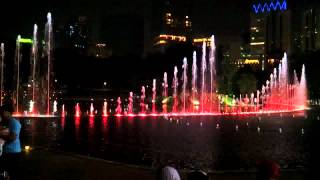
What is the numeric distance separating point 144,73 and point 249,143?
242 ft

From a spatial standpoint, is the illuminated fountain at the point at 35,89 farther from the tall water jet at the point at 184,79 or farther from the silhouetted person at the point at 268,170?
the silhouetted person at the point at 268,170

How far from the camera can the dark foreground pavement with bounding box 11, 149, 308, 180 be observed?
12953mm

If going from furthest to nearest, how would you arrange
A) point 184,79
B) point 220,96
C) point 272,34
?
point 272,34 < point 184,79 < point 220,96

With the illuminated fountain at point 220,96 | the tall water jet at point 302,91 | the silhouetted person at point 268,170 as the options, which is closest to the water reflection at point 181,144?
the silhouetted person at point 268,170

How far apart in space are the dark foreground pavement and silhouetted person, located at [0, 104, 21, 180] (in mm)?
2624

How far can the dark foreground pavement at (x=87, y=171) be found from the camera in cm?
1295

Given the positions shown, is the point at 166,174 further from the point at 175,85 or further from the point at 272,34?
Answer: the point at 272,34

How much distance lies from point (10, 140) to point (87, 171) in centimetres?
421

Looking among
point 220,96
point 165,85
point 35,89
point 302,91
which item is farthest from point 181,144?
point 302,91

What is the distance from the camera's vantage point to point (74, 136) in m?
25.9

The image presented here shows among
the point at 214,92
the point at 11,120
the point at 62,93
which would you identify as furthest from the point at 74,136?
the point at 62,93

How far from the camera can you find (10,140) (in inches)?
387

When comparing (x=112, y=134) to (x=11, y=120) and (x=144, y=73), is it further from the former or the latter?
(x=144, y=73)

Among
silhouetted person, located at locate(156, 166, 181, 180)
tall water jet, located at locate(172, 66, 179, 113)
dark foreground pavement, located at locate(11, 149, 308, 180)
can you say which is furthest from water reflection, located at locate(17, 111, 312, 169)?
tall water jet, located at locate(172, 66, 179, 113)
